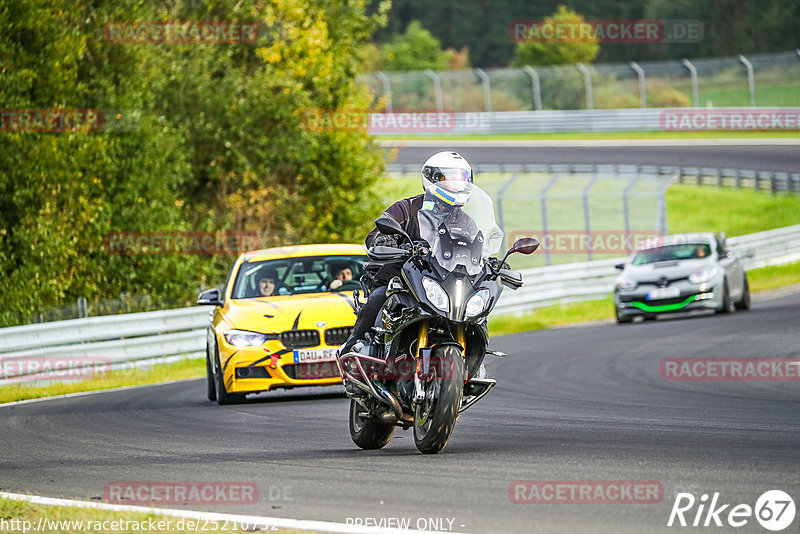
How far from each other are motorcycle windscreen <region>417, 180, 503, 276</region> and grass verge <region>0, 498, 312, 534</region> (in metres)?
2.41

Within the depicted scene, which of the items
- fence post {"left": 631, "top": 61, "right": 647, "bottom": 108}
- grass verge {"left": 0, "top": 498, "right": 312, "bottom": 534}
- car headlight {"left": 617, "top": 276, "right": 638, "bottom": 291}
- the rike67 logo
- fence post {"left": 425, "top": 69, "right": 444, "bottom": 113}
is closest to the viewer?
the rike67 logo

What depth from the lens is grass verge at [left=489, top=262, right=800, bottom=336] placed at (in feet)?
81.2

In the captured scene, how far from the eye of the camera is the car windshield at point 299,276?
13914mm

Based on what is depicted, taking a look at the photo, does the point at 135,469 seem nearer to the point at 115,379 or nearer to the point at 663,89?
the point at 115,379

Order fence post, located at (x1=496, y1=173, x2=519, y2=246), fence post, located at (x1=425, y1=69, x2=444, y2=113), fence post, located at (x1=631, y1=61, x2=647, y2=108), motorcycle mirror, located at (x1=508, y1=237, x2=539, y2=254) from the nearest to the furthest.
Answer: motorcycle mirror, located at (x1=508, y1=237, x2=539, y2=254) < fence post, located at (x1=496, y1=173, x2=519, y2=246) < fence post, located at (x1=631, y1=61, x2=647, y2=108) < fence post, located at (x1=425, y1=69, x2=444, y2=113)

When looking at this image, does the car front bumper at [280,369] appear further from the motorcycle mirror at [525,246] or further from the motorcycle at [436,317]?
the motorcycle mirror at [525,246]

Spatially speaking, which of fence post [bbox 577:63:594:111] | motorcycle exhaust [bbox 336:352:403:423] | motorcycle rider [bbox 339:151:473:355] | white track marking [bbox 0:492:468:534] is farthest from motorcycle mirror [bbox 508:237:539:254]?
fence post [bbox 577:63:594:111]

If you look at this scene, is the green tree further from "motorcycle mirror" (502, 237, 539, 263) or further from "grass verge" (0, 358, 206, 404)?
"motorcycle mirror" (502, 237, 539, 263)

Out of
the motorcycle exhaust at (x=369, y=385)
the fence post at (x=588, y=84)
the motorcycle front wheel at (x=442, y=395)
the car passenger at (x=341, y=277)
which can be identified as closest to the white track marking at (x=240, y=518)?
the motorcycle front wheel at (x=442, y=395)

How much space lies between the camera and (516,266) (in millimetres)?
35344

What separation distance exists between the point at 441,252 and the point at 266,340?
16.9ft

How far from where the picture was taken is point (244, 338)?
42.8ft

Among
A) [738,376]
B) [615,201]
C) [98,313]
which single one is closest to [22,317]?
[98,313]

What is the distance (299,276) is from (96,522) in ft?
25.5
